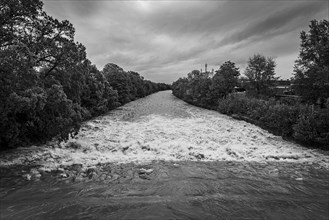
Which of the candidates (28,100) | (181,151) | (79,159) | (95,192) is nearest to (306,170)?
(181,151)

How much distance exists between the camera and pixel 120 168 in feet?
29.9

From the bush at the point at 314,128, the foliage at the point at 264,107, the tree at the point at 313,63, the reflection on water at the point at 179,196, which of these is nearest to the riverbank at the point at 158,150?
the bush at the point at 314,128

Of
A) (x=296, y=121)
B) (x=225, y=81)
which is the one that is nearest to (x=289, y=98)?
(x=296, y=121)

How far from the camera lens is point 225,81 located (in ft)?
110

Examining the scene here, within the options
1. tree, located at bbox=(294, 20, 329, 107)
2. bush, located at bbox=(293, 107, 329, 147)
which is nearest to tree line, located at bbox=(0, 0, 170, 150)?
bush, located at bbox=(293, 107, 329, 147)

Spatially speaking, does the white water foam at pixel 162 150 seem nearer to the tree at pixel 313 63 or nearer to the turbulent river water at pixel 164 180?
the turbulent river water at pixel 164 180

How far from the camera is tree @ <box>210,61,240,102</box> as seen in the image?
33.4 m

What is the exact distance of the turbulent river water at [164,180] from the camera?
598 cm

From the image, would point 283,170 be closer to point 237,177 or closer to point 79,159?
point 237,177

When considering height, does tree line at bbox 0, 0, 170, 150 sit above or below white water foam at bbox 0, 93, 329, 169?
above

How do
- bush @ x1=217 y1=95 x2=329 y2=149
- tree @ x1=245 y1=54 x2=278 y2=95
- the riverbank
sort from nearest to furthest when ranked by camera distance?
the riverbank < bush @ x1=217 y1=95 x2=329 y2=149 < tree @ x1=245 y1=54 x2=278 y2=95

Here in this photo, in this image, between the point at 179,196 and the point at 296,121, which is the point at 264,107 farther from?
the point at 179,196

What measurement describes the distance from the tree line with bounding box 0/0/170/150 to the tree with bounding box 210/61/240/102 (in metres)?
24.9

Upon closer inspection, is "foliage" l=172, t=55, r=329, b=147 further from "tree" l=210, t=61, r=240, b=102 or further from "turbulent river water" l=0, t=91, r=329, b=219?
"turbulent river water" l=0, t=91, r=329, b=219
